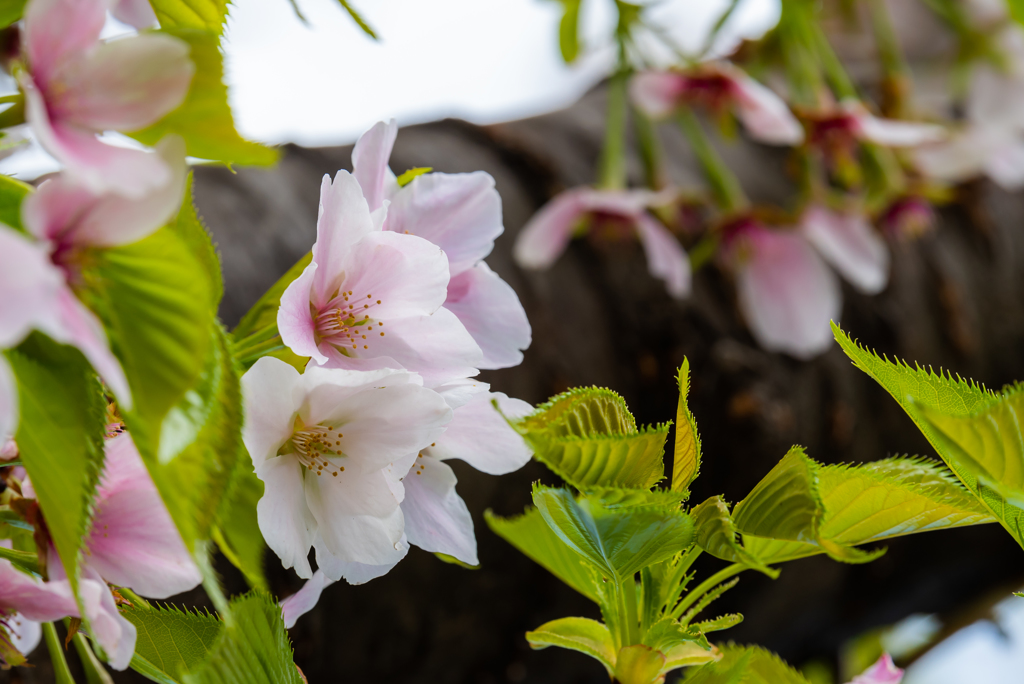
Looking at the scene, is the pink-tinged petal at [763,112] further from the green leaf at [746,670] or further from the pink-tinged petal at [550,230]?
the green leaf at [746,670]

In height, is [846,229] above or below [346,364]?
below

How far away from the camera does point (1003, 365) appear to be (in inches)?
30.3

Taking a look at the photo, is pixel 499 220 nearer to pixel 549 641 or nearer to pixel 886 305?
pixel 549 641

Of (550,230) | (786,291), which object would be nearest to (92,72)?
(550,230)

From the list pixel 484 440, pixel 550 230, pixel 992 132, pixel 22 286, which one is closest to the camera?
pixel 22 286

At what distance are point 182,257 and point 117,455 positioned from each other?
69mm

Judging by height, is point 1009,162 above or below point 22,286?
below

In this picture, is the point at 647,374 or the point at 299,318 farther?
the point at 647,374

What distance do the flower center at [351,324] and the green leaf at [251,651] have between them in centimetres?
6

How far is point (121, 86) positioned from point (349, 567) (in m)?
0.11

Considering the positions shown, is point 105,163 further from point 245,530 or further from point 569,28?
point 569,28

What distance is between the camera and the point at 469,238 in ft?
0.70

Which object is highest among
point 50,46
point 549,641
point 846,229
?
point 50,46

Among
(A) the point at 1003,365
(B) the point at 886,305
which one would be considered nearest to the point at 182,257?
(B) the point at 886,305
